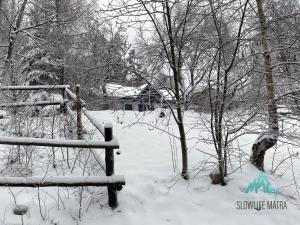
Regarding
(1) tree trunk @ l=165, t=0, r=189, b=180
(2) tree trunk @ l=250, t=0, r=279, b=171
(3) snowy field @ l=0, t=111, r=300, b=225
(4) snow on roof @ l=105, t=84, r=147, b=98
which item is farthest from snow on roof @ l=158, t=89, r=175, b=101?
(2) tree trunk @ l=250, t=0, r=279, b=171

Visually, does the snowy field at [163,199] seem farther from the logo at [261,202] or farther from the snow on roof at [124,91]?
the snow on roof at [124,91]

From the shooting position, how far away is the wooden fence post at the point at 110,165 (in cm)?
438

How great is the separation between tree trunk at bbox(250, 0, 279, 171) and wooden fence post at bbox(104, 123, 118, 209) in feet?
8.28

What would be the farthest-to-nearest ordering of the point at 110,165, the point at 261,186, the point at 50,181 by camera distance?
the point at 261,186, the point at 110,165, the point at 50,181

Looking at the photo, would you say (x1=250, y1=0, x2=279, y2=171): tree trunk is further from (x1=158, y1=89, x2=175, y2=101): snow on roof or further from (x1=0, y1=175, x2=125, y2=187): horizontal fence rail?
(x1=0, y1=175, x2=125, y2=187): horizontal fence rail

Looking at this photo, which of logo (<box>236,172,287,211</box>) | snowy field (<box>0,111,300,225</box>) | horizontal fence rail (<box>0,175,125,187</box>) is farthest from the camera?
logo (<box>236,172,287,211</box>)

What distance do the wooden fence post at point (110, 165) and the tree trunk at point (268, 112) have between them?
2523 millimetres

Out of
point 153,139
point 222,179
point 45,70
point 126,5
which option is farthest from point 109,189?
point 45,70

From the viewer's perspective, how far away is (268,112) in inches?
206

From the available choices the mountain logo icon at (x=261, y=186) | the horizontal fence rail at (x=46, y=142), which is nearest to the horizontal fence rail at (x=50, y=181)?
the horizontal fence rail at (x=46, y=142)

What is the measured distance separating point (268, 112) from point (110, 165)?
270 cm

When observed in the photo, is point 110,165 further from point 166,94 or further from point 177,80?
point 177,80

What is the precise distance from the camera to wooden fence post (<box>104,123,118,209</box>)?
4.38 m

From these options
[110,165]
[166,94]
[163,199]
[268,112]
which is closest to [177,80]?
[166,94]
